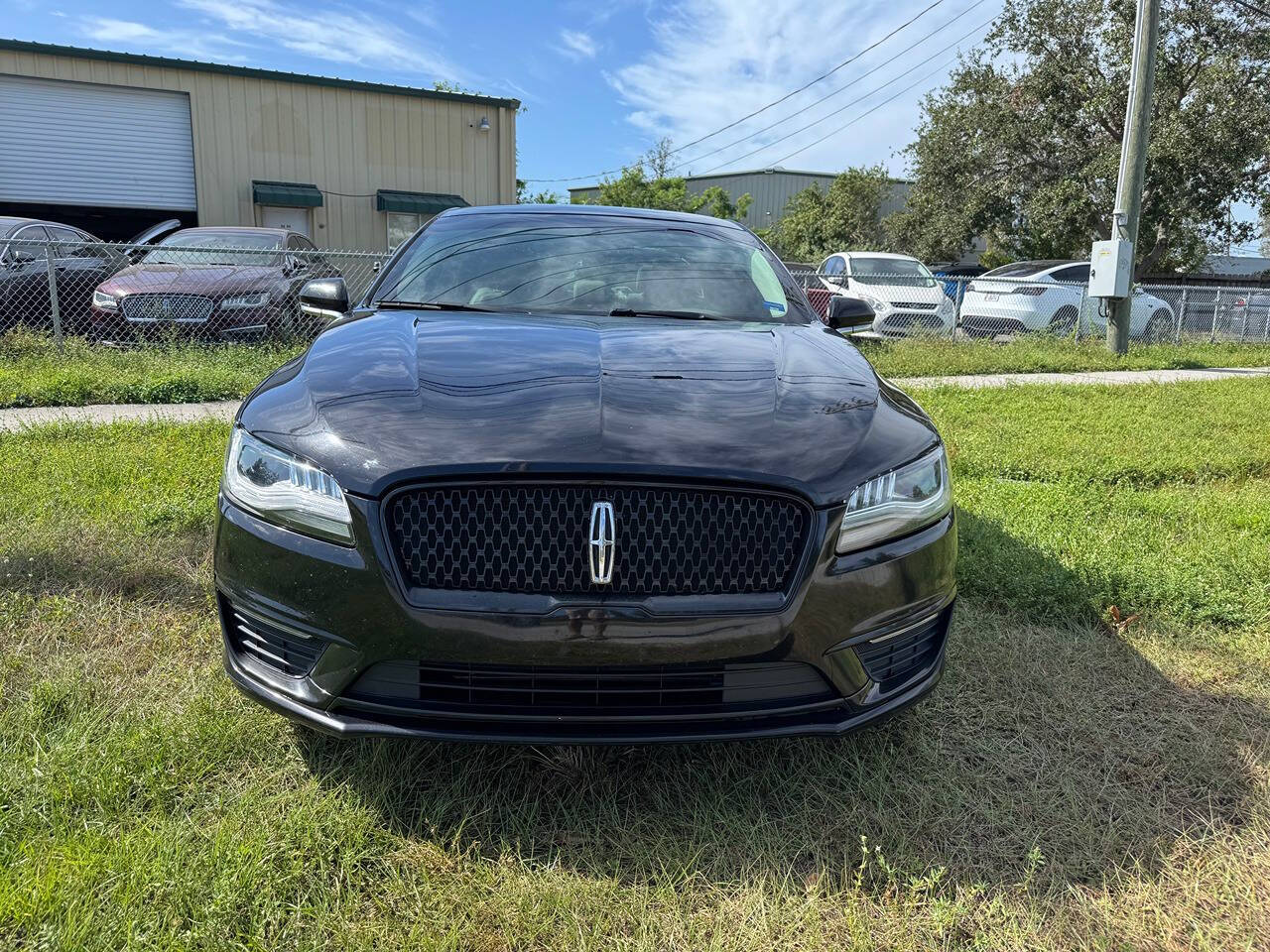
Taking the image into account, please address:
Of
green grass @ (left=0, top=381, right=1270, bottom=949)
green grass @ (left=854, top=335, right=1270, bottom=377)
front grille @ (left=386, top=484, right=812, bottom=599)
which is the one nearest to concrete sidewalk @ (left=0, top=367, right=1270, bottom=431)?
green grass @ (left=854, top=335, right=1270, bottom=377)

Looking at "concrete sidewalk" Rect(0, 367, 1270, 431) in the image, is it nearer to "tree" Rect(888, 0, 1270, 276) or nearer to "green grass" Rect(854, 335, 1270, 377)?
"green grass" Rect(854, 335, 1270, 377)

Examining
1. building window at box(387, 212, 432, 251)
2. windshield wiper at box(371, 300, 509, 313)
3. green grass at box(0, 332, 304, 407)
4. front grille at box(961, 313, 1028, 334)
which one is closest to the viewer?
windshield wiper at box(371, 300, 509, 313)

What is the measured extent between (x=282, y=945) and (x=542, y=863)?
540 millimetres

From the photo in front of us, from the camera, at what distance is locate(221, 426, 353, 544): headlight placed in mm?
1853

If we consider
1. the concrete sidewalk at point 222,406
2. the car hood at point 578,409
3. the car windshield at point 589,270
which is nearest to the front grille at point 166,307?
the concrete sidewalk at point 222,406

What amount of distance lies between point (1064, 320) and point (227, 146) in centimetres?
1699

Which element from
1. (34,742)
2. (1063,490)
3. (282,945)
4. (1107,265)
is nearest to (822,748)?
(282,945)

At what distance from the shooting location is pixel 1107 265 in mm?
11383

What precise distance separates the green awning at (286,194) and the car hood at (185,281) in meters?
11.2

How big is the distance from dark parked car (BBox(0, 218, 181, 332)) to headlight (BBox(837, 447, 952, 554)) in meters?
8.48

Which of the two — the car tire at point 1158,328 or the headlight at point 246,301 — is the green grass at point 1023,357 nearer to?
the car tire at point 1158,328

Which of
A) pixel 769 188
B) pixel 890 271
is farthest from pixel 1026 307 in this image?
pixel 769 188

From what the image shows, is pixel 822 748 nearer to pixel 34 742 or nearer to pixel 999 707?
pixel 999 707

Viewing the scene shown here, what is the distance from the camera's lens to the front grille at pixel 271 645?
1.90 metres
